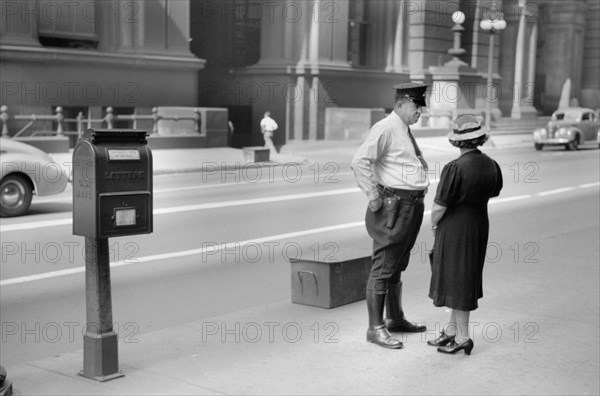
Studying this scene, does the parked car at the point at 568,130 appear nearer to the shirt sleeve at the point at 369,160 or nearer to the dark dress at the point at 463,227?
the dark dress at the point at 463,227

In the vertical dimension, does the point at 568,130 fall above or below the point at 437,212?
below

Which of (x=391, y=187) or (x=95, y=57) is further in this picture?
(x=95, y=57)

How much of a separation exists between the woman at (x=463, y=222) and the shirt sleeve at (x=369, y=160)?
1.63 ft

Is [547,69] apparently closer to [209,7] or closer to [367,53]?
[367,53]

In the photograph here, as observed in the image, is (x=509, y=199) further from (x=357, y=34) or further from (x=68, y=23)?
(x=357, y=34)

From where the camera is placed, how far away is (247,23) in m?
35.8

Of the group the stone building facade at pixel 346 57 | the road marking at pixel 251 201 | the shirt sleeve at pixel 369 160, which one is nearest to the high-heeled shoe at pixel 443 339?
the shirt sleeve at pixel 369 160

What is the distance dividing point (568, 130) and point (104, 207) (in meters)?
31.6

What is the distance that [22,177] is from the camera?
14.8 metres

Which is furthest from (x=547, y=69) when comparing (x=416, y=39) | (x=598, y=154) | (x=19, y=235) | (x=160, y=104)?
(x=19, y=235)

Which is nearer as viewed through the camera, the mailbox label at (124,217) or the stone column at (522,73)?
→ the mailbox label at (124,217)

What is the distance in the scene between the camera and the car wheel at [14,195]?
14461 mm

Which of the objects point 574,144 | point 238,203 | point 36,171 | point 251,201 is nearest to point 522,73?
point 574,144

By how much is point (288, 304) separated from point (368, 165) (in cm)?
230
